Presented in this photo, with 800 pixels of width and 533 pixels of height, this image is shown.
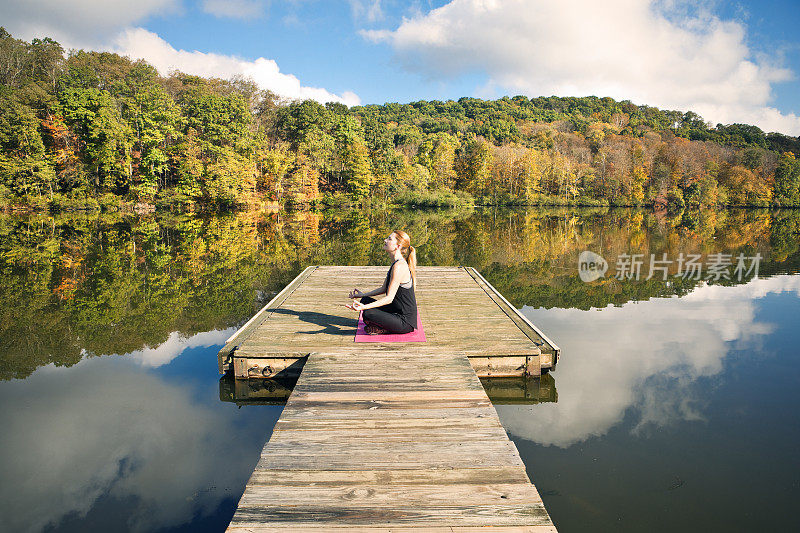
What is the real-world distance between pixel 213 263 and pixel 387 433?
1197 centimetres

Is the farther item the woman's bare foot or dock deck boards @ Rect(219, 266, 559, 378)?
the woman's bare foot

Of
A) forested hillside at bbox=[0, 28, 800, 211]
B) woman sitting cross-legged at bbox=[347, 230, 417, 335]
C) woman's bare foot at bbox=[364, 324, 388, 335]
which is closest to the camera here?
woman sitting cross-legged at bbox=[347, 230, 417, 335]

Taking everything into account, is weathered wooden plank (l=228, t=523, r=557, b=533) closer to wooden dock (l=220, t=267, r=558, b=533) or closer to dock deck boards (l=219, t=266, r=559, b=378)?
wooden dock (l=220, t=267, r=558, b=533)

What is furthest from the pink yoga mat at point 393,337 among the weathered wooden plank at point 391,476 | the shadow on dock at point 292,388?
the weathered wooden plank at point 391,476

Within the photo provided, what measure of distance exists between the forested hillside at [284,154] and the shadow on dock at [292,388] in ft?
99.6

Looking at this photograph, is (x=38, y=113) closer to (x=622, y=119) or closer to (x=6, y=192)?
(x=6, y=192)

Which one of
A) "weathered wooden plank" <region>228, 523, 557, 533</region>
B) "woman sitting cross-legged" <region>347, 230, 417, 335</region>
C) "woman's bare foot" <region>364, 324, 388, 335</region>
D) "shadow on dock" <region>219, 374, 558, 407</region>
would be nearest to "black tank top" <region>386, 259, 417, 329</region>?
"woman sitting cross-legged" <region>347, 230, 417, 335</region>

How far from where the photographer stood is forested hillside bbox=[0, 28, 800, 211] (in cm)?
3027

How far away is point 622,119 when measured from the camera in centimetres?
8306

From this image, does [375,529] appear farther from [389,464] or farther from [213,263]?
[213,263]

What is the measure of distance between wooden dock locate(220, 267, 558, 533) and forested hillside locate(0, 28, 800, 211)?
30620mm

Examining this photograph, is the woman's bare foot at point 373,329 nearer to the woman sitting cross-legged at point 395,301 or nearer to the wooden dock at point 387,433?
the woman sitting cross-legged at point 395,301

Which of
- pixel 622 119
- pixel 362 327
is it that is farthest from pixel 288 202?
pixel 622 119

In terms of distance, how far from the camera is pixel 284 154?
38125mm
